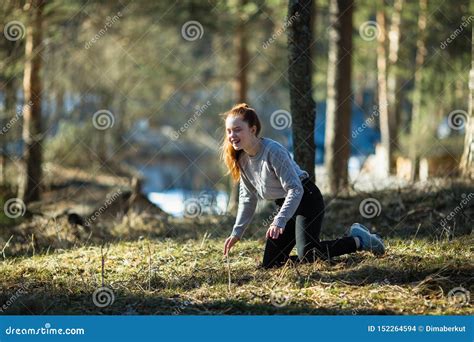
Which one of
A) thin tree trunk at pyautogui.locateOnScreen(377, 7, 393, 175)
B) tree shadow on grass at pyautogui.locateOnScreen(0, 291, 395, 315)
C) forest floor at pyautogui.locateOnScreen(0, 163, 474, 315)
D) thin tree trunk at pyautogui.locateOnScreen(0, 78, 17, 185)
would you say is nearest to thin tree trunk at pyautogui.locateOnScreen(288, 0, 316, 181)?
forest floor at pyautogui.locateOnScreen(0, 163, 474, 315)

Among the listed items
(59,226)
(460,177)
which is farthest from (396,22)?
(59,226)

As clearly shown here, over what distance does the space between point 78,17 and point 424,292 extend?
872 centimetres

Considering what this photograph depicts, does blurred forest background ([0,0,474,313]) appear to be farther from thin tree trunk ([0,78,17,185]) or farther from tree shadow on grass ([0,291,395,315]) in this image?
tree shadow on grass ([0,291,395,315])

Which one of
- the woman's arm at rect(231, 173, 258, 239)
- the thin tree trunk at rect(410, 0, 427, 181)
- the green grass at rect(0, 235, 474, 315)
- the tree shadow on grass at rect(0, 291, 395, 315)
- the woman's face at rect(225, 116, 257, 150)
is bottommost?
the tree shadow on grass at rect(0, 291, 395, 315)

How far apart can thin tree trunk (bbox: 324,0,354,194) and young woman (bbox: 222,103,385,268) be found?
3.95m

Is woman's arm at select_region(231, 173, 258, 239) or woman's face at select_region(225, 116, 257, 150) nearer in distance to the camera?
woman's face at select_region(225, 116, 257, 150)

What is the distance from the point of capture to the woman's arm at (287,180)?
448 cm

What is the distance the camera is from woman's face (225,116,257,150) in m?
4.57

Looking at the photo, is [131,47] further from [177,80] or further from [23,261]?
[23,261]

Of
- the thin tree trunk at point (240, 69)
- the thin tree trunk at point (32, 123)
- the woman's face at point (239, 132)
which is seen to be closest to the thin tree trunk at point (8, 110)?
the thin tree trunk at point (32, 123)

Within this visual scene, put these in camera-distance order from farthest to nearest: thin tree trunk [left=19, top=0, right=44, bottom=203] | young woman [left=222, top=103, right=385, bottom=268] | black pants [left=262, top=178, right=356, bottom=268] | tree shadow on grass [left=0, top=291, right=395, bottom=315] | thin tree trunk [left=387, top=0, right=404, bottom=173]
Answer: thin tree trunk [left=387, top=0, right=404, bottom=173]
thin tree trunk [left=19, top=0, right=44, bottom=203]
black pants [left=262, top=178, right=356, bottom=268]
young woman [left=222, top=103, right=385, bottom=268]
tree shadow on grass [left=0, top=291, right=395, bottom=315]

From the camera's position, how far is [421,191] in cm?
699

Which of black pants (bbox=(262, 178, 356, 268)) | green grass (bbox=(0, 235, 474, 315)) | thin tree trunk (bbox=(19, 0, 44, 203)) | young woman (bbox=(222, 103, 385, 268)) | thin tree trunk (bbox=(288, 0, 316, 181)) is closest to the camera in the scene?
green grass (bbox=(0, 235, 474, 315))

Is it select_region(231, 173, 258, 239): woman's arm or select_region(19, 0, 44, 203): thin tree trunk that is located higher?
select_region(19, 0, 44, 203): thin tree trunk
